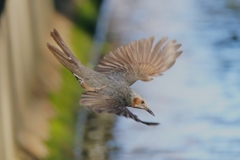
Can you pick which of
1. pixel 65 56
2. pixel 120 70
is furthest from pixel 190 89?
pixel 65 56

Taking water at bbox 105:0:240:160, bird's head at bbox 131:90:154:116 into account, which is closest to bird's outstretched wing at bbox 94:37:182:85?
bird's head at bbox 131:90:154:116

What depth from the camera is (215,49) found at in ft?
36.9

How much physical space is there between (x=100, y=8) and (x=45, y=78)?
4638mm

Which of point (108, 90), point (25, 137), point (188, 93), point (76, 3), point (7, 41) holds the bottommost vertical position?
point (108, 90)

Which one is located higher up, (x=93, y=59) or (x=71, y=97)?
(x=93, y=59)

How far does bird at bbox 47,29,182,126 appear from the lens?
5.21 metres

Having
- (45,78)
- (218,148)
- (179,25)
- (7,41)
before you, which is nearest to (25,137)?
(7,41)

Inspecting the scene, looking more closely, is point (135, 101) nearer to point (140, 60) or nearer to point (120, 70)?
point (120, 70)

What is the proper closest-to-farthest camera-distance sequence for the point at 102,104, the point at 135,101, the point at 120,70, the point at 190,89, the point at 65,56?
the point at 102,104, the point at 65,56, the point at 135,101, the point at 120,70, the point at 190,89

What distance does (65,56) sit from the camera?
5.46 metres

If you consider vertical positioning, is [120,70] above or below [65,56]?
above

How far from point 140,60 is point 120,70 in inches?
8.3

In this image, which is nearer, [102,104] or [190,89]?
[102,104]

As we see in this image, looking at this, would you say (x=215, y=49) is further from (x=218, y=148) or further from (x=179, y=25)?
(x=218, y=148)
